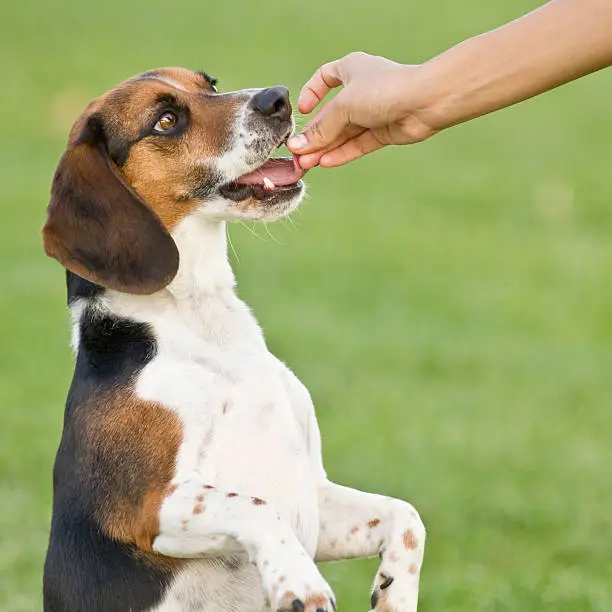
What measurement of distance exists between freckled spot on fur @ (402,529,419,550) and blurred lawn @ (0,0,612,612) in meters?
1.83

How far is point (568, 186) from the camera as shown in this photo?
2172 cm

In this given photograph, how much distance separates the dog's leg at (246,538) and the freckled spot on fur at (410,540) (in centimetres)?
54

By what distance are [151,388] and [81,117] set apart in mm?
1346

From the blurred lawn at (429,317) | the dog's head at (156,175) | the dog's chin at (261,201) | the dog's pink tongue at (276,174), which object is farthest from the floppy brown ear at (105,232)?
the blurred lawn at (429,317)

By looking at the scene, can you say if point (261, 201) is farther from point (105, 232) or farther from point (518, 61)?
point (518, 61)

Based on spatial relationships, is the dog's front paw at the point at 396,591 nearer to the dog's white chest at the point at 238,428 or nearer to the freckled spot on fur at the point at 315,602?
the dog's white chest at the point at 238,428

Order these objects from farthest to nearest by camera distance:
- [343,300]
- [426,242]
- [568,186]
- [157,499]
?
[568,186] → [426,242] → [343,300] → [157,499]

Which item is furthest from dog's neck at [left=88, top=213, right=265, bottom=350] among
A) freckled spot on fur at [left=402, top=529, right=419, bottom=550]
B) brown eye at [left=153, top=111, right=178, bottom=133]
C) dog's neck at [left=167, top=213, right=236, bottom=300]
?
freckled spot on fur at [left=402, top=529, right=419, bottom=550]

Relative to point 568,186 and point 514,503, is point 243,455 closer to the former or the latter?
point 514,503

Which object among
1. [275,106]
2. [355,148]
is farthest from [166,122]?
[355,148]

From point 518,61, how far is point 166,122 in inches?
57.4

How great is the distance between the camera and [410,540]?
16.8 ft

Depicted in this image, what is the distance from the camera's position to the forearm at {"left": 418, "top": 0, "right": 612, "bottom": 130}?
488cm

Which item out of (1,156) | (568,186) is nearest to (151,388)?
(568,186)
